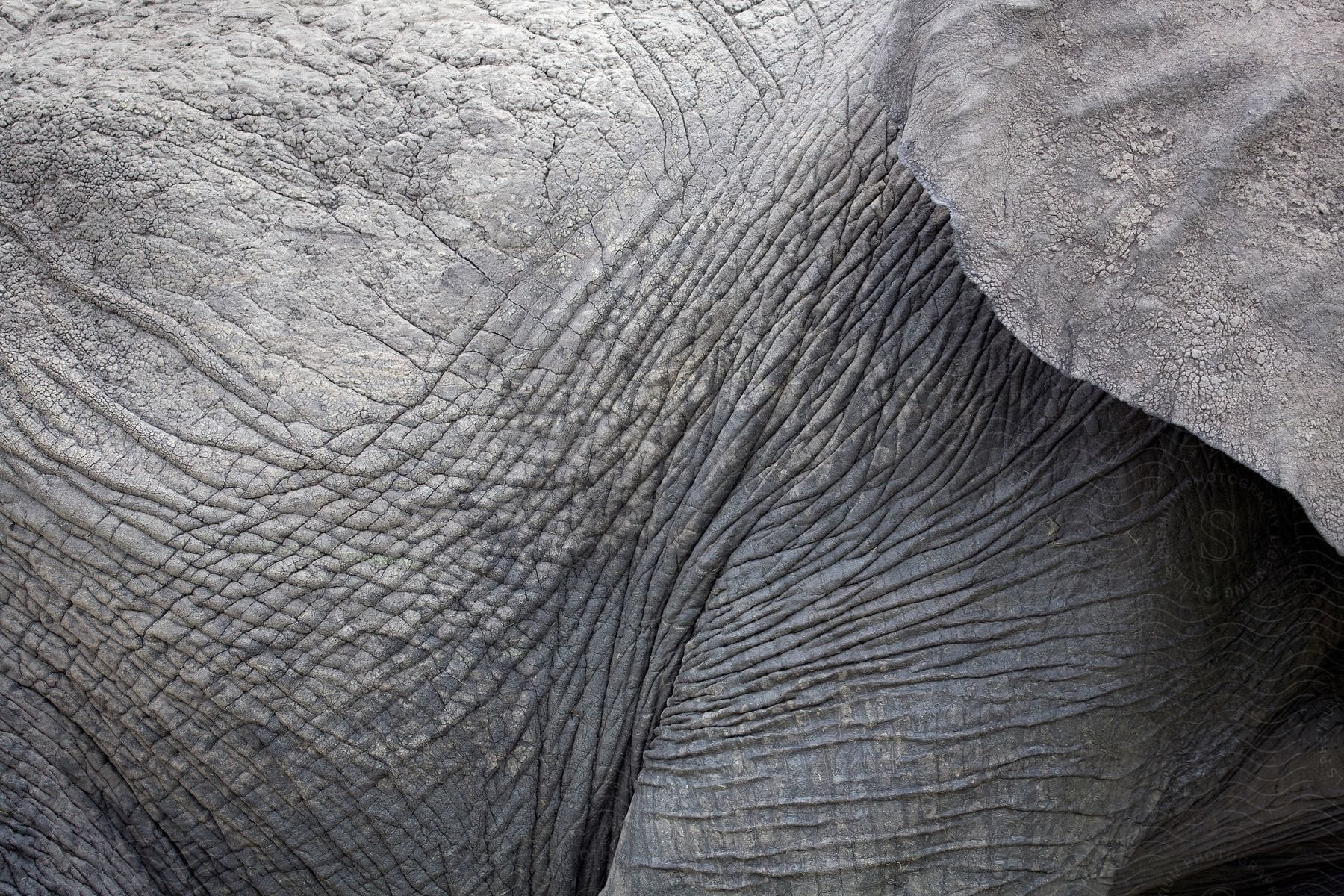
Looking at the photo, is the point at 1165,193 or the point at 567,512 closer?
the point at 1165,193

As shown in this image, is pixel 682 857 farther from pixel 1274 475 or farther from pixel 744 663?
pixel 1274 475

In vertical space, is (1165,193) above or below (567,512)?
above

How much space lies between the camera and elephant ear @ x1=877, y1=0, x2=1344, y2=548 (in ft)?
5.41

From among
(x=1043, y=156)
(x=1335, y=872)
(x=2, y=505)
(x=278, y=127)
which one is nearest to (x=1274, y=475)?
(x=1043, y=156)

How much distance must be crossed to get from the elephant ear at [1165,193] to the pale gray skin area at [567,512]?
25 centimetres

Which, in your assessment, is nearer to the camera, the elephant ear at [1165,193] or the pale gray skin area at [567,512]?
the elephant ear at [1165,193]

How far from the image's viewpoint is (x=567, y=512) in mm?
2297

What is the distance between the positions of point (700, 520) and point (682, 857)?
58 centimetres

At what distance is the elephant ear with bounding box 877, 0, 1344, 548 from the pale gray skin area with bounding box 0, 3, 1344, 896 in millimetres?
247

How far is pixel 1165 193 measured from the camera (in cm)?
177

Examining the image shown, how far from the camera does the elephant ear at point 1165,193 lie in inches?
64.9

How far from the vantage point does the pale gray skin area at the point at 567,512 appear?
2.07 m

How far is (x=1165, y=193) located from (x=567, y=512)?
112cm

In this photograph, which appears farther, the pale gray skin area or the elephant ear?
the pale gray skin area
